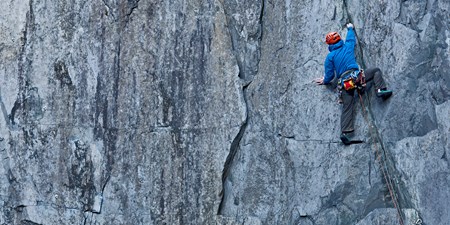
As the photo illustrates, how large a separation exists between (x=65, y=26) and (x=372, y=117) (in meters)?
3.80

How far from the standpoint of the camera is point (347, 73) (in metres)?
8.50

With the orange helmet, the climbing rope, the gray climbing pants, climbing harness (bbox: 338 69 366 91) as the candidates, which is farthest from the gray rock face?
the orange helmet

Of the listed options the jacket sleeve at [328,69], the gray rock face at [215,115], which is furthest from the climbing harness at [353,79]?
the gray rock face at [215,115]

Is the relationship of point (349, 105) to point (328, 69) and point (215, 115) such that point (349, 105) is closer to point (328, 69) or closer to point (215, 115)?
point (328, 69)

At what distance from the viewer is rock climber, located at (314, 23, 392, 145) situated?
849 centimetres

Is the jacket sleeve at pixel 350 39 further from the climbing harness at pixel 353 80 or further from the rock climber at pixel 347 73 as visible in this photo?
the climbing harness at pixel 353 80

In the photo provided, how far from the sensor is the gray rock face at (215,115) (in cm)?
855

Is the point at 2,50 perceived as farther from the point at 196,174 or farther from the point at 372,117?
the point at 372,117

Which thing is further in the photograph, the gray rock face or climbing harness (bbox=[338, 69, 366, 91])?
the gray rock face

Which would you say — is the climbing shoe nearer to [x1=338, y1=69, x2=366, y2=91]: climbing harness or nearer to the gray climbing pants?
the gray climbing pants

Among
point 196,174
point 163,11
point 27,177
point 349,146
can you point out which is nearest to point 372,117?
point 349,146

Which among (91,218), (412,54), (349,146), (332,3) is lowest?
(91,218)

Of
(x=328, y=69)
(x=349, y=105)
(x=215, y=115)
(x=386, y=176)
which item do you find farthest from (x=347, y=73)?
(x=215, y=115)

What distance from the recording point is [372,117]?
342 inches
